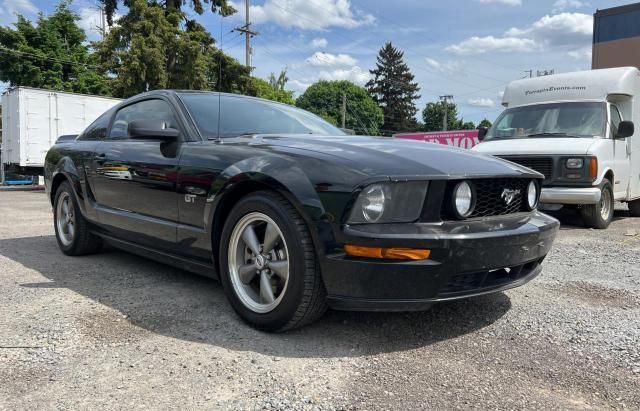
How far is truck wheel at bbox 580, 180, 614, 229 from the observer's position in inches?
275

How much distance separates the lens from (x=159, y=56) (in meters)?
22.6

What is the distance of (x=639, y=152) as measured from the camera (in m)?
8.64

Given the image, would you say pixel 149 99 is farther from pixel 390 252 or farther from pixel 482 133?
pixel 482 133

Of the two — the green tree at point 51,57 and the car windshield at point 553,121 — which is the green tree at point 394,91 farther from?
the car windshield at point 553,121

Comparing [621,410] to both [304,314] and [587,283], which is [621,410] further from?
[587,283]

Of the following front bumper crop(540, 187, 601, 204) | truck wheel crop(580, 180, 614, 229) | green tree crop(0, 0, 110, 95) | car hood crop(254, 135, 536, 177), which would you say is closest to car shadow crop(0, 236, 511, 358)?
car hood crop(254, 135, 536, 177)

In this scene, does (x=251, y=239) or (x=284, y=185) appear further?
(x=251, y=239)

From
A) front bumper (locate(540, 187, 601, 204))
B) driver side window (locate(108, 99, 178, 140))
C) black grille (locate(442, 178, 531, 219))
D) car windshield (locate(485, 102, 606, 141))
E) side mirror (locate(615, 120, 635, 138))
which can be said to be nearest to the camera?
black grille (locate(442, 178, 531, 219))

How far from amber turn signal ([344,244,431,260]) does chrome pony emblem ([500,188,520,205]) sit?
2.45ft

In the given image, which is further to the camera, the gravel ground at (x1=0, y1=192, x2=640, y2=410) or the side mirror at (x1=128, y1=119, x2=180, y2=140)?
the side mirror at (x1=128, y1=119, x2=180, y2=140)

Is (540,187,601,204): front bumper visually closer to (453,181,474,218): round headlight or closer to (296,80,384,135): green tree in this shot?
(453,181,474,218): round headlight

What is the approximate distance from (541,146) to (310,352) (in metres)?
5.66

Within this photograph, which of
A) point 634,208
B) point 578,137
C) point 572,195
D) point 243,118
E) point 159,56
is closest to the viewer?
point 243,118

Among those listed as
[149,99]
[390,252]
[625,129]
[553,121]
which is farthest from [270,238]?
[625,129]
